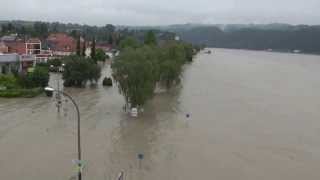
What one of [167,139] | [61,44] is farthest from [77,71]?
[61,44]

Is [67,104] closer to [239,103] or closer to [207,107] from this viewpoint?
[207,107]

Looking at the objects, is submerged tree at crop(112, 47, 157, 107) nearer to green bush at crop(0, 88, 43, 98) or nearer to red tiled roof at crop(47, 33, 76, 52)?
green bush at crop(0, 88, 43, 98)

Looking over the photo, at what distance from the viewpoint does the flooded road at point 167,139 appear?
2100 cm

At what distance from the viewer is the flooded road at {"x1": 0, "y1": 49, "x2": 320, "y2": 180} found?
68.9 feet

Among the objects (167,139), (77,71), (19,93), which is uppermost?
(77,71)

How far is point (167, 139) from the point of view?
26.7 meters

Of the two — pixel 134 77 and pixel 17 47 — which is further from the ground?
pixel 134 77

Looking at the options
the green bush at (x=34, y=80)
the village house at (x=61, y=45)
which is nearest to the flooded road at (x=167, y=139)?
the green bush at (x=34, y=80)

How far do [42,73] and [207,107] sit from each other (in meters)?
14.9

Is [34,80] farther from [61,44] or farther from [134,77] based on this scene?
[61,44]

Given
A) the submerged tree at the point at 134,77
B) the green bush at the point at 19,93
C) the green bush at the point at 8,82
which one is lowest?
the green bush at the point at 19,93

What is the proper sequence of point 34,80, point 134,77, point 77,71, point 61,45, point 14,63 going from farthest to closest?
point 61,45 < point 14,63 < point 77,71 < point 34,80 < point 134,77

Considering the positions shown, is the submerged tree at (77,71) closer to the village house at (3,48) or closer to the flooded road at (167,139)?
the flooded road at (167,139)

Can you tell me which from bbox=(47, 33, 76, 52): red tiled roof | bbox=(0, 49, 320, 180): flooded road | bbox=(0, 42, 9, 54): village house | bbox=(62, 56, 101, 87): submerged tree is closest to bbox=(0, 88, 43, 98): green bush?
bbox=(0, 49, 320, 180): flooded road
